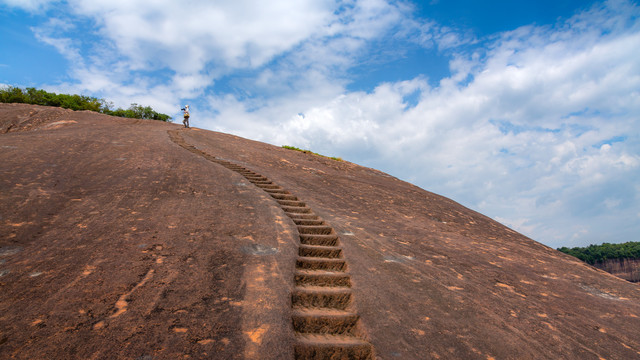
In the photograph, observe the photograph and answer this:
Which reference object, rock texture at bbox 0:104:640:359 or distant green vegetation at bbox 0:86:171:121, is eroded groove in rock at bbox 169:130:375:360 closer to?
rock texture at bbox 0:104:640:359

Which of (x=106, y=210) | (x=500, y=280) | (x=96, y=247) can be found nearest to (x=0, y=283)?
(x=96, y=247)

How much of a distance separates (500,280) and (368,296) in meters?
2.32

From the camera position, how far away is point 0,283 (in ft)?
9.62

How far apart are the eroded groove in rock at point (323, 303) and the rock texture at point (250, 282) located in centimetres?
2

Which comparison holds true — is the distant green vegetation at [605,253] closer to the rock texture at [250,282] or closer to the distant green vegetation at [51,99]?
the rock texture at [250,282]

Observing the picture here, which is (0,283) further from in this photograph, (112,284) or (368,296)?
(368,296)

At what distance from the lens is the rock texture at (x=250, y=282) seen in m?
2.60

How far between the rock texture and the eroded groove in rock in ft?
0.05

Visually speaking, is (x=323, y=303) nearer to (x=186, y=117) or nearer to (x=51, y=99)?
(x=186, y=117)

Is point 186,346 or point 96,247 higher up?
point 96,247

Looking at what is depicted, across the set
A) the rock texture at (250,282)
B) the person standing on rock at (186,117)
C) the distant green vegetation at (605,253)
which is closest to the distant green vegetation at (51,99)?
the person standing on rock at (186,117)

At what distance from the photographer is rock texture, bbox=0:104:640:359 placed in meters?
2.60

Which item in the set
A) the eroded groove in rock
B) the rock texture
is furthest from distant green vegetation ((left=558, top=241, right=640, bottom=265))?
the eroded groove in rock

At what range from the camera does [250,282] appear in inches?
134
